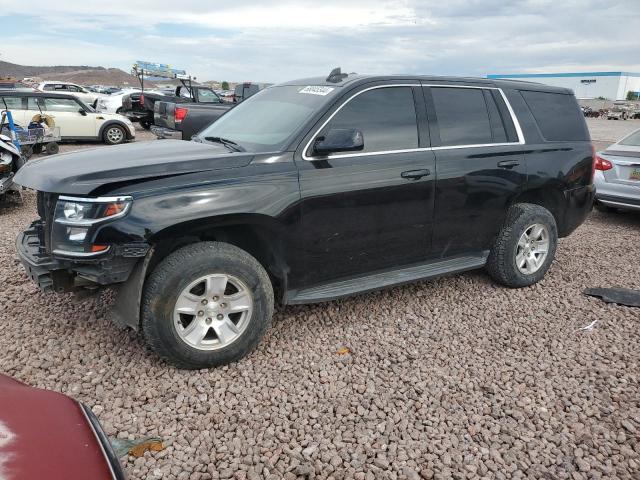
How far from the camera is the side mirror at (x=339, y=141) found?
344 centimetres

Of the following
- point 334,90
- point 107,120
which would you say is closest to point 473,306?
point 334,90

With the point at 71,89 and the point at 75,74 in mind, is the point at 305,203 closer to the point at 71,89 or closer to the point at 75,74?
the point at 71,89

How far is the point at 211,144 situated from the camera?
12.9 feet

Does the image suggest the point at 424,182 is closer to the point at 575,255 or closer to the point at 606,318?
the point at 606,318

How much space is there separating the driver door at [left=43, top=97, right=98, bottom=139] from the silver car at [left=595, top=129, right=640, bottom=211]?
1296 cm

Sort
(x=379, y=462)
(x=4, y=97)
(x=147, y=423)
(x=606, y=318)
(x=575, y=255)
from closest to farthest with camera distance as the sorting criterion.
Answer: (x=379, y=462) → (x=147, y=423) → (x=606, y=318) → (x=575, y=255) → (x=4, y=97)

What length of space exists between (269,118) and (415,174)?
121cm

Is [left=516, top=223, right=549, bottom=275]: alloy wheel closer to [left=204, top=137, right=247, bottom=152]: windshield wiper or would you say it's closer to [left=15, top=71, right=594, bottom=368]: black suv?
[left=15, top=71, right=594, bottom=368]: black suv

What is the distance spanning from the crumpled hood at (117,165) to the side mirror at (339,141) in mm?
496

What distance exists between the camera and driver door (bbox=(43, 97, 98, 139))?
14.2 metres

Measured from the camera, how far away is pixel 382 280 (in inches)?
155

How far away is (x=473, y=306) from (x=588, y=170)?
6.19ft

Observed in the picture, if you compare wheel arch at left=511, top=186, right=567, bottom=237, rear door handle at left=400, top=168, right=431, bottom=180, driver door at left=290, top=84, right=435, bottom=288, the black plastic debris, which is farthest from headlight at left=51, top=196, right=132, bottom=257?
the black plastic debris

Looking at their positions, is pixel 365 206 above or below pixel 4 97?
below
